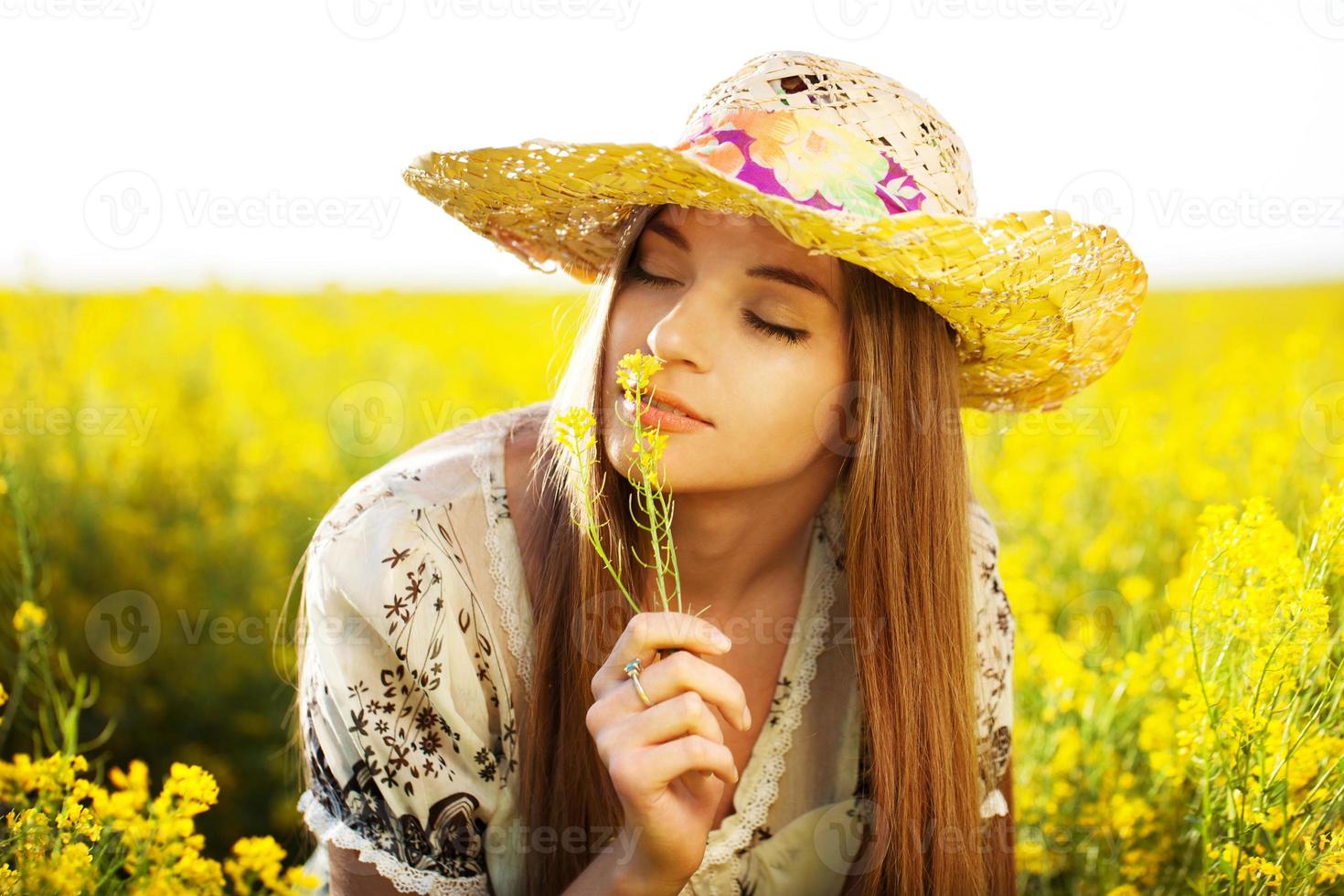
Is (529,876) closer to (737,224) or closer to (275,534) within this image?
(737,224)

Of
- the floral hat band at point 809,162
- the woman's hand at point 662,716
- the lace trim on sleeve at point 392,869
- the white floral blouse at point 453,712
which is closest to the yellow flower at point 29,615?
the white floral blouse at point 453,712

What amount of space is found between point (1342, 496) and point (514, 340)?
5062 mm

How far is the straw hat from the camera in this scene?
4.14ft

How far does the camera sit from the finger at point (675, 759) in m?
1.14

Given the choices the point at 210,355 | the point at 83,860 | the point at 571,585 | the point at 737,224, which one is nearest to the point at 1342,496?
the point at 737,224

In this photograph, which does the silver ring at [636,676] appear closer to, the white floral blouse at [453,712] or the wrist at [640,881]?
the wrist at [640,881]

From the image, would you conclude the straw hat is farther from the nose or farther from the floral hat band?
the nose

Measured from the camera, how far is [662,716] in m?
1.14

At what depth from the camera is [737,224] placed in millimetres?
1388

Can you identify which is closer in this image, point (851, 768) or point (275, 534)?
point (851, 768)

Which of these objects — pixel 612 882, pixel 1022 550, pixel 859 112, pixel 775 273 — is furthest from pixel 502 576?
pixel 1022 550

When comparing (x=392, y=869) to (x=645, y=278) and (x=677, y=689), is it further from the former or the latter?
(x=645, y=278)

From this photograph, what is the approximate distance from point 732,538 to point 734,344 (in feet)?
1.39

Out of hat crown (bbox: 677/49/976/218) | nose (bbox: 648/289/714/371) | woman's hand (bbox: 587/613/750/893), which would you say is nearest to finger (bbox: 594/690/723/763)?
woman's hand (bbox: 587/613/750/893)
